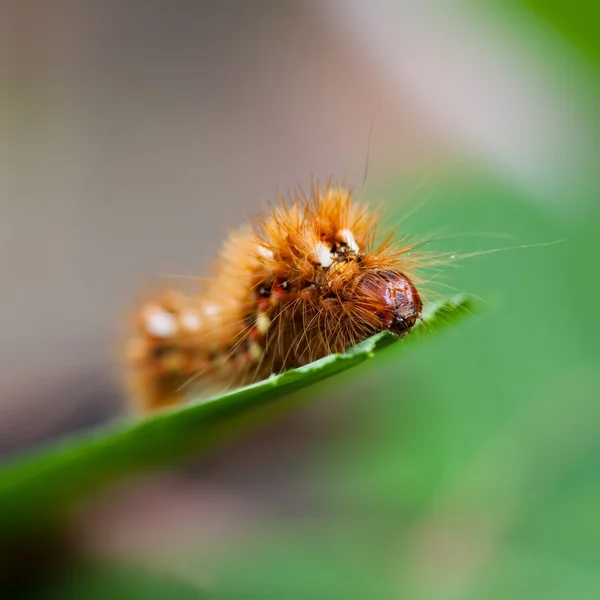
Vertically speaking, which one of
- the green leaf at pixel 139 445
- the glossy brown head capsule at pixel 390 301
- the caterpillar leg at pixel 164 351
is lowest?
the green leaf at pixel 139 445

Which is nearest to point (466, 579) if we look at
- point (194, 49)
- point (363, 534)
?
point (363, 534)

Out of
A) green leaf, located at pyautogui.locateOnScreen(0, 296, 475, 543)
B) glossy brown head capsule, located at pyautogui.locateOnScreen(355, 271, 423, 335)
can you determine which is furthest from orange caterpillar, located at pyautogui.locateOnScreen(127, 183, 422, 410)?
green leaf, located at pyautogui.locateOnScreen(0, 296, 475, 543)

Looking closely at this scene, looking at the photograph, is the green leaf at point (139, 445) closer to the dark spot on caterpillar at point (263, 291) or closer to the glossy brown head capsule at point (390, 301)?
the glossy brown head capsule at point (390, 301)

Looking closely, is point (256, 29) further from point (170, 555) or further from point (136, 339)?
point (170, 555)

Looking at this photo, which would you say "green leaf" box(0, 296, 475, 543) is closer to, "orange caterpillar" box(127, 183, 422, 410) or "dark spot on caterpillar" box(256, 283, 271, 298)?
"orange caterpillar" box(127, 183, 422, 410)

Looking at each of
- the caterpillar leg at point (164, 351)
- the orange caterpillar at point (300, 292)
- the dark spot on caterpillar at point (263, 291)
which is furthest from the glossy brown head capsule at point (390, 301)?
the caterpillar leg at point (164, 351)

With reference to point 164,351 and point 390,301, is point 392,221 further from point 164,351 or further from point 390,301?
point 390,301

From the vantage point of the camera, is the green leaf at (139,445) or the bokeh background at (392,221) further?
the bokeh background at (392,221)
